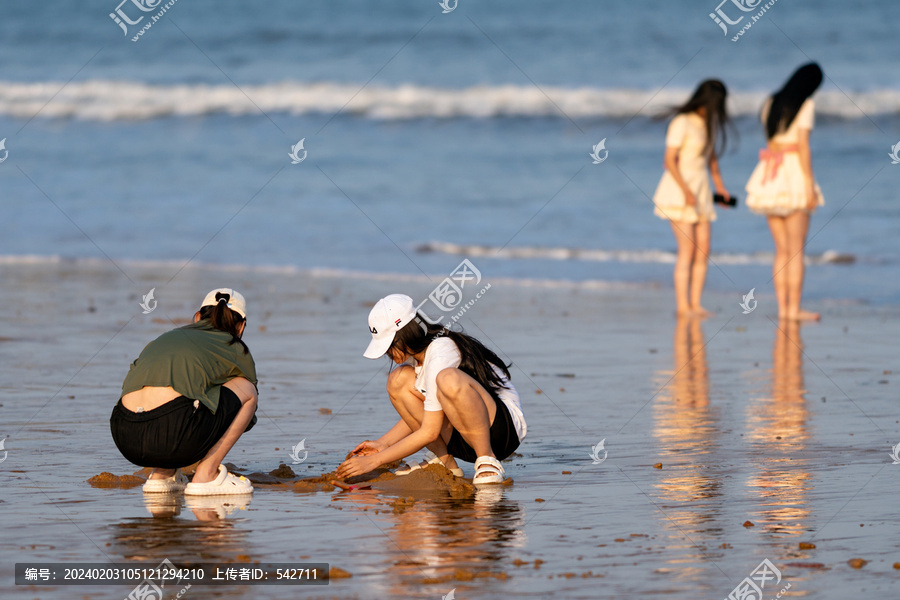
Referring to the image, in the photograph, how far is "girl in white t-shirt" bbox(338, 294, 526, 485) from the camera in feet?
17.8

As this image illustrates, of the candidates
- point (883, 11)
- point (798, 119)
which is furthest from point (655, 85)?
point (798, 119)

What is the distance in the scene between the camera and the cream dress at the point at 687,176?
11383 millimetres

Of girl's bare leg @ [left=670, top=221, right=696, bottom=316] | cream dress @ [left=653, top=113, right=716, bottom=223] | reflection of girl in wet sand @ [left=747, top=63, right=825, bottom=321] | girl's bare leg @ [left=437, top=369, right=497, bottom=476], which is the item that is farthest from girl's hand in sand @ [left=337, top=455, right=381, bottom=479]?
cream dress @ [left=653, top=113, right=716, bottom=223]

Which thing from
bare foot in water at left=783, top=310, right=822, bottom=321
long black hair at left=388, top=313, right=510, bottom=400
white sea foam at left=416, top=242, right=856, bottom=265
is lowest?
long black hair at left=388, top=313, right=510, bottom=400

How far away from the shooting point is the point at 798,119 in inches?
433

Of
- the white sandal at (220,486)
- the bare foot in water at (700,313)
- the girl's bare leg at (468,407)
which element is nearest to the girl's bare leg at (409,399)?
the girl's bare leg at (468,407)

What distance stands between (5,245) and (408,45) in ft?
67.6

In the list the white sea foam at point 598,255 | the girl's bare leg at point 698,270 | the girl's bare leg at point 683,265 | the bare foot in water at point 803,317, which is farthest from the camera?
the white sea foam at point 598,255

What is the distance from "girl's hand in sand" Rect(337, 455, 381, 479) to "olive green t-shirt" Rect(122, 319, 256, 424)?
614 mm

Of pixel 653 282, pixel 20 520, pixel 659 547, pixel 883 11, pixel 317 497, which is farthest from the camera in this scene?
pixel 883 11

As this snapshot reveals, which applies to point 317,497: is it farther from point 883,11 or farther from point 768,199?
point 883,11

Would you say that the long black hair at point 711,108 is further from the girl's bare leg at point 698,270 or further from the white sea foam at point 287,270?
the white sea foam at point 287,270

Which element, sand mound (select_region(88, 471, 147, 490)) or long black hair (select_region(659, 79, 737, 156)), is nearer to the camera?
sand mound (select_region(88, 471, 147, 490))

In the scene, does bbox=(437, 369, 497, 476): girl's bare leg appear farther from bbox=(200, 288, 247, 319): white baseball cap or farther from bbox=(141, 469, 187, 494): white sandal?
bbox=(141, 469, 187, 494): white sandal
